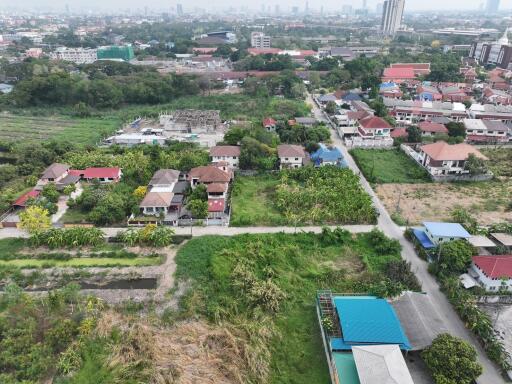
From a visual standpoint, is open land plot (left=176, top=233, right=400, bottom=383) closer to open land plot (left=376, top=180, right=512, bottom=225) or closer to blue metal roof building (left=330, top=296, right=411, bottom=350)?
blue metal roof building (left=330, top=296, right=411, bottom=350)

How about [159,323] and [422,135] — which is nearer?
[159,323]

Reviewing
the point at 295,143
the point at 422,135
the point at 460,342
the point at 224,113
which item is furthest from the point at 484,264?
the point at 224,113

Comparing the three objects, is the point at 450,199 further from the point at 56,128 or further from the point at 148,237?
the point at 56,128

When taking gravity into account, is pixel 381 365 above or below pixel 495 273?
above

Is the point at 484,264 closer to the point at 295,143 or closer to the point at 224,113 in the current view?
the point at 295,143

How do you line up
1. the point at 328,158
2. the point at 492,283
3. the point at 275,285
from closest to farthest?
the point at 492,283
the point at 275,285
the point at 328,158

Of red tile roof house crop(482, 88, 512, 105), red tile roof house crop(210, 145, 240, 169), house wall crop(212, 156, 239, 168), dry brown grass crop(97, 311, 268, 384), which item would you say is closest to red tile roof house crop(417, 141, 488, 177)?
red tile roof house crop(210, 145, 240, 169)

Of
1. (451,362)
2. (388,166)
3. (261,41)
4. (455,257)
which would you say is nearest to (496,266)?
(455,257)
